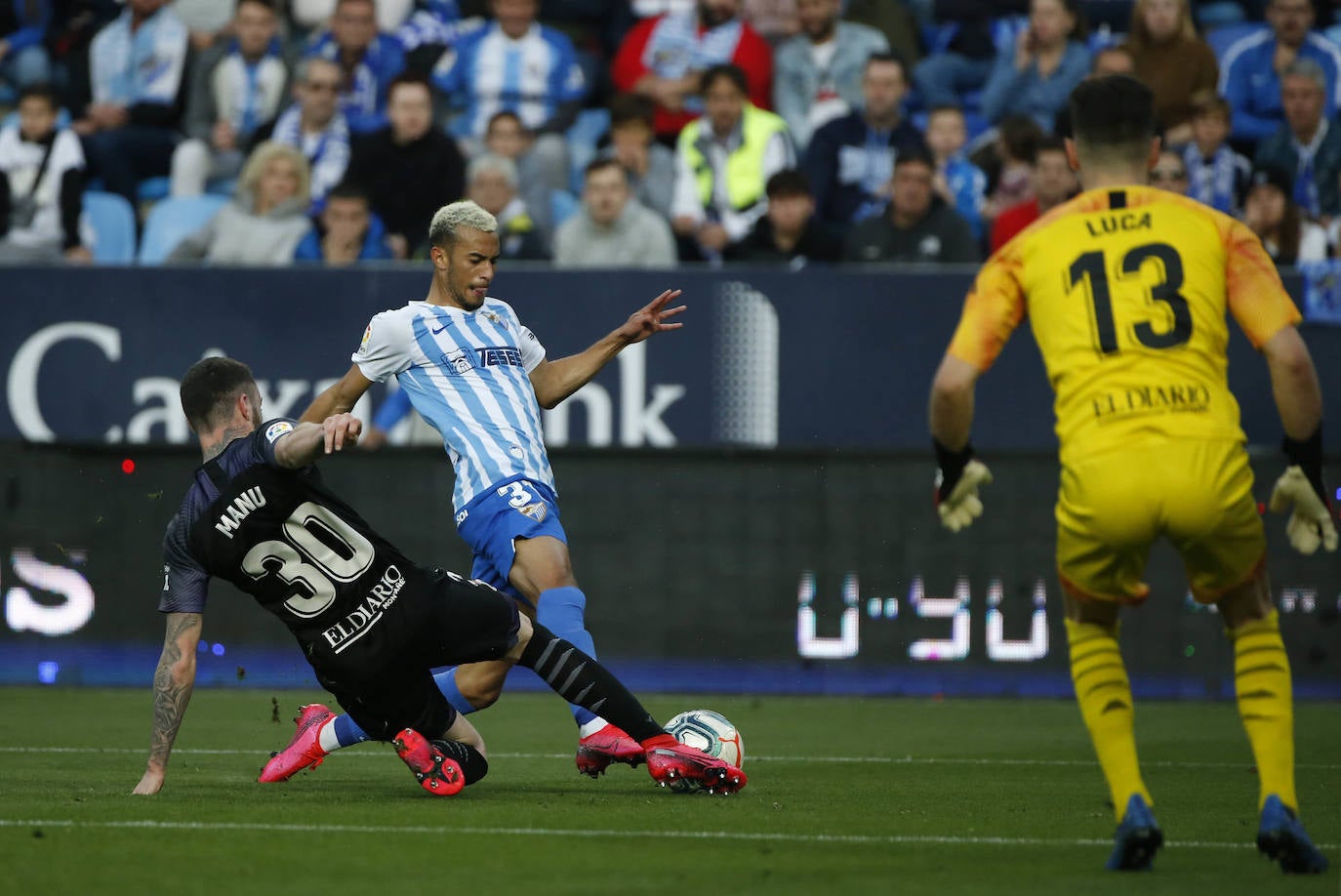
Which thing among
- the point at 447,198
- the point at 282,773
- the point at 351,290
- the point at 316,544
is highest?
the point at 447,198

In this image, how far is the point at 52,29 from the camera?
55.9 feet

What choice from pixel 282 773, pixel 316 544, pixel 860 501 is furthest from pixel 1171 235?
pixel 860 501

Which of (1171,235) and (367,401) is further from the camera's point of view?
(367,401)

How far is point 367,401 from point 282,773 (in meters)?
5.54

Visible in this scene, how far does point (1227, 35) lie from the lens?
15.3 metres

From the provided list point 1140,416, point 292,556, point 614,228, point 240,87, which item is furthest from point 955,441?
point 240,87

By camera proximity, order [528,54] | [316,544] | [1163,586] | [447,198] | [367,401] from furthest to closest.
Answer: [528,54], [447,198], [367,401], [1163,586], [316,544]

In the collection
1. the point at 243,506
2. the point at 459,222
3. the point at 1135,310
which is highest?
the point at 459,222

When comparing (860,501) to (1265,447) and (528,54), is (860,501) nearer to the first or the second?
(1265,447)

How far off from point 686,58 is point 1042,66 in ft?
8.96

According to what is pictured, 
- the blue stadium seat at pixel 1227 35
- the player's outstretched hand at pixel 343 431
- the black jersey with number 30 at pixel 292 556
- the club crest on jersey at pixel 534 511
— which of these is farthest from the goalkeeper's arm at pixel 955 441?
the blue stadium seat at pixel 1227 35

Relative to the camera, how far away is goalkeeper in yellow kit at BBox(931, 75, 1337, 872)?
512 cm

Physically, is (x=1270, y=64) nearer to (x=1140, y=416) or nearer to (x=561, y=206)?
(x=561, y=206)

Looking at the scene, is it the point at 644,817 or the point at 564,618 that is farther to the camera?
the point at 564,618
